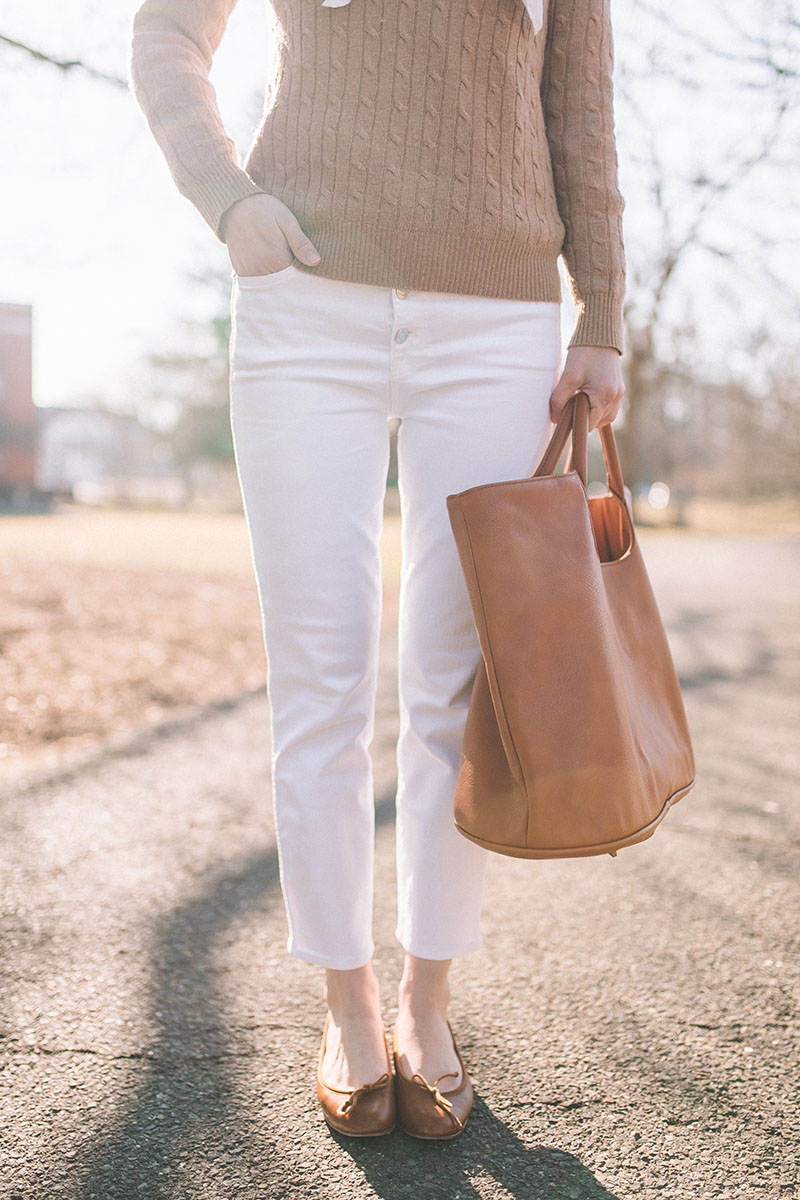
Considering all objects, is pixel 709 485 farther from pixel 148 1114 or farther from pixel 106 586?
pixel 148 1114

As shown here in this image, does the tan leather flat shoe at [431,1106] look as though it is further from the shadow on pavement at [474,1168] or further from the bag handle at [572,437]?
the bag handle at [572,437]

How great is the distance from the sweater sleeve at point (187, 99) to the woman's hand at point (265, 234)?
2 centimetres

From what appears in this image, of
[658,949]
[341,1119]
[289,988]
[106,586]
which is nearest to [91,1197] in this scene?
[341,1119]

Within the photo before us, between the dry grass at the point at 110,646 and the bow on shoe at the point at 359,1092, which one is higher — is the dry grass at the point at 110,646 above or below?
below

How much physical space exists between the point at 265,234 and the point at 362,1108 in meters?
1.30

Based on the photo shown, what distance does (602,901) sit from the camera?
214 centimetres

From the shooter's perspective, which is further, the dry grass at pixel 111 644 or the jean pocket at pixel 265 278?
the dry grass at pixel 111 644

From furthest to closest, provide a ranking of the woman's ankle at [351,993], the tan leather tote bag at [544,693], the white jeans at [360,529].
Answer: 1. the woman's ankle at [351,993]
2. the white jeans at [360,529]
3. the tan leather tote bag at [544,693]

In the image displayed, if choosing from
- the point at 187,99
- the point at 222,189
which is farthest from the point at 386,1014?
the point at 187,99

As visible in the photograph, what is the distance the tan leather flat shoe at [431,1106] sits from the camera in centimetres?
134

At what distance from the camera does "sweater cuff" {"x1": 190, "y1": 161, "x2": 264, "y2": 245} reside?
1.25 m

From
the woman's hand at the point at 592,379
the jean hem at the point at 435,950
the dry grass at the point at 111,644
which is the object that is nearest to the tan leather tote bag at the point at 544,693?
the woman's hand at the point at 592,379

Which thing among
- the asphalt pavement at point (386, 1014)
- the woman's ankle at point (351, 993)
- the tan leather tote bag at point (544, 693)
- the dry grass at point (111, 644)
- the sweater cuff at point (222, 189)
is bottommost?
the dry grass at point (111, 644)

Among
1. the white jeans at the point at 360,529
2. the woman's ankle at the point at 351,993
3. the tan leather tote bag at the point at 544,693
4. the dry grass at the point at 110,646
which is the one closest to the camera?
the tan leather tote bag at the point at 544,693
